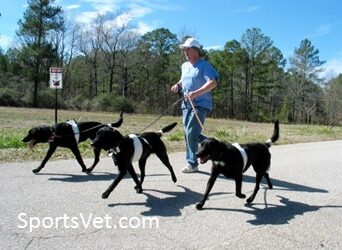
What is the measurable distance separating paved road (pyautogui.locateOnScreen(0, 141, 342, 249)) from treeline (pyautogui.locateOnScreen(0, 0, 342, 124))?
4155cm

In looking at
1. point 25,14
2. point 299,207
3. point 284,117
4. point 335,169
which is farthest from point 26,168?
point 284,117

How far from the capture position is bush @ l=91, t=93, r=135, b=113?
48.0 m

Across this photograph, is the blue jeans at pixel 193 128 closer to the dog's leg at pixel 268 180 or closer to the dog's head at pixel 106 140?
the dog's leg at pixel 268 180

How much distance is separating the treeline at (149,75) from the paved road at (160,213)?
41.5 m

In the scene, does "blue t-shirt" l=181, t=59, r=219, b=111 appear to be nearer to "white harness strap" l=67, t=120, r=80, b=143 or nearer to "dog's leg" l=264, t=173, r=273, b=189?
"dog's leg" l=264, t=173, r=273, b=189

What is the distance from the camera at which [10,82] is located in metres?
50.1

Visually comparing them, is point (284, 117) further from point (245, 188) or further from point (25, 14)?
point (245, 188)

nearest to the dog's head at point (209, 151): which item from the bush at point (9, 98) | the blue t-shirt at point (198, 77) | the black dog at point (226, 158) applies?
the black dog at point (226, 158)

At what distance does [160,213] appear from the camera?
5.16 m

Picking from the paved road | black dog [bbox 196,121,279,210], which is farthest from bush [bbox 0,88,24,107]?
black dog [bbox 196,121,279,210]

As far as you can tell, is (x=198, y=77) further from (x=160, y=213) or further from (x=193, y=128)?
(x=160, y=213)

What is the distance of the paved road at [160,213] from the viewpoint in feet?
14.0

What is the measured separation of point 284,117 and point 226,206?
65673 mm

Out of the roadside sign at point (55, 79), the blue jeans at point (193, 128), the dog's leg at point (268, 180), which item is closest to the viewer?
the dog's leg at point (268, 180)
